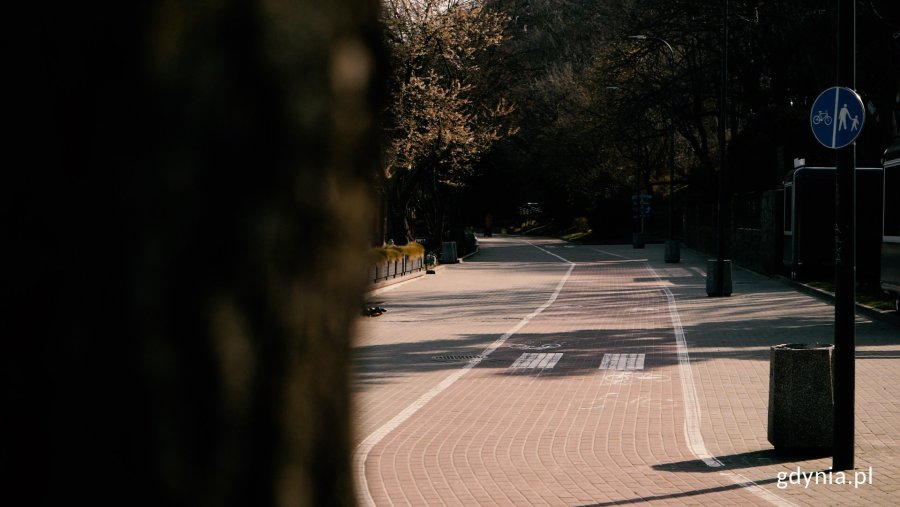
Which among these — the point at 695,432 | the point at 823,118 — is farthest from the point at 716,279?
the point at 823,118

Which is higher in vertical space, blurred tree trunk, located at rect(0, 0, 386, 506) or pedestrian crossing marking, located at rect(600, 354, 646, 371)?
blurred tree trunk, located at rect(0, 0, 386, 506)

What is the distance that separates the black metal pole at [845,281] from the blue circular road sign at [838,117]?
7 centimetres

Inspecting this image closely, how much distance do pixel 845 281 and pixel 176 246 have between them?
27.9 ft

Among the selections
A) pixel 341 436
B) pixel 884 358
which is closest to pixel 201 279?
pixel 341 436

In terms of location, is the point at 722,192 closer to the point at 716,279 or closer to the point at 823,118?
the point at 716,279

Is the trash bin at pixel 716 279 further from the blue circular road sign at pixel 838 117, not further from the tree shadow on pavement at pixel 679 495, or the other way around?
the tree shadow on pavement at pixel 679 495

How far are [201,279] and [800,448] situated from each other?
28.9ft

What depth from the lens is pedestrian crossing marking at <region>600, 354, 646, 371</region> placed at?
14383 millimetres

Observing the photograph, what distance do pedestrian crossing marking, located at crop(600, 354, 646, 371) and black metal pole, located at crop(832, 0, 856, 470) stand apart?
5.74 meters

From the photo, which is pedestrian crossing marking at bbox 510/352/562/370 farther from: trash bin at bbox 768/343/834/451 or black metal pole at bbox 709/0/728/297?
black metal pole at bbox 709/0/728/297

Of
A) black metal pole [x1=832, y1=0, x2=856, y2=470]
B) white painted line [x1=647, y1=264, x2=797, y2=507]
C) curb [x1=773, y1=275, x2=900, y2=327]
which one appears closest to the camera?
white painted line [x1=647, y1=264, x2=797, y2=507]

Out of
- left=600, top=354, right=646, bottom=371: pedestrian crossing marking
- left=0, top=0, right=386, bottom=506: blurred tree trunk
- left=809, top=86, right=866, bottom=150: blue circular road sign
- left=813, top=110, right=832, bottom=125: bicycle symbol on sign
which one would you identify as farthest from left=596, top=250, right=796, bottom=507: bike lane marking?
left=0, top=0, right=386, bottom=506: blurred tree trunk

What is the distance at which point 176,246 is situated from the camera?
0.68 metres

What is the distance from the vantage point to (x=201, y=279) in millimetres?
694
